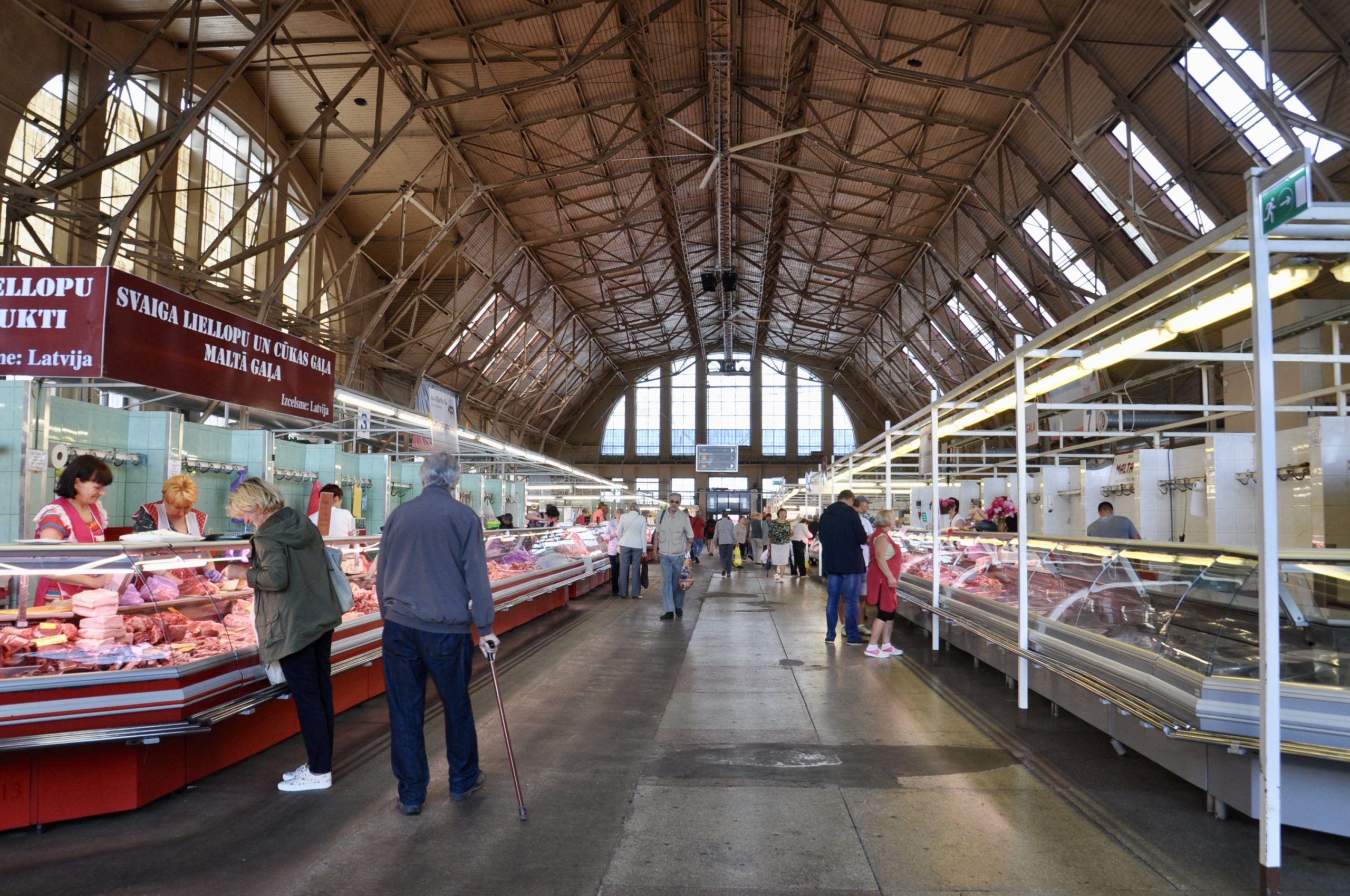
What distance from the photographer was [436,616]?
4086 millimetres

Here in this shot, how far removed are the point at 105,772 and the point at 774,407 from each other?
40.4m

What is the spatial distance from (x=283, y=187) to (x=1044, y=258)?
1466cm

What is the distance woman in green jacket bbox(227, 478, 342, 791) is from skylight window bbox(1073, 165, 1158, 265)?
Result: 49.6 feet

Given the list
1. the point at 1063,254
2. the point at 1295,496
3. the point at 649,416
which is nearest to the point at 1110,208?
the point at 1063,254

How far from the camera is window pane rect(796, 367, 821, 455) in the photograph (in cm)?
4316

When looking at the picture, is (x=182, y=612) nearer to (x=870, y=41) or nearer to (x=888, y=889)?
(x=888, y=889)

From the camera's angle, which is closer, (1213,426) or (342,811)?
(342,811)

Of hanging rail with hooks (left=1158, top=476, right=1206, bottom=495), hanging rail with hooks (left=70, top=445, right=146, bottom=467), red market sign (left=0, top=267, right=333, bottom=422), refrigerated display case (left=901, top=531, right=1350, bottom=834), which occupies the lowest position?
refrigerated display case (left=901, top=531, right=1350, bottom=834)

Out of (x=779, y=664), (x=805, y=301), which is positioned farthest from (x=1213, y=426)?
(x=805, y=301)

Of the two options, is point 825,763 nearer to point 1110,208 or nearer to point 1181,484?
point 1181,484

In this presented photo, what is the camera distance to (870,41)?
14422mm

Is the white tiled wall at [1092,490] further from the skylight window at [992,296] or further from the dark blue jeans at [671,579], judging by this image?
the skylight window at [992,296]

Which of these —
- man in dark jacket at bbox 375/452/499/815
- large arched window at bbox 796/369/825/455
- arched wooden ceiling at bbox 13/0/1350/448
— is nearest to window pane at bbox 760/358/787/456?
large arched window at bbox 796/369/825/455

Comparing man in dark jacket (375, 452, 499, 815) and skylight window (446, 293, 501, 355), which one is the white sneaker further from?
skylight window (446, 293, 501, 355)
